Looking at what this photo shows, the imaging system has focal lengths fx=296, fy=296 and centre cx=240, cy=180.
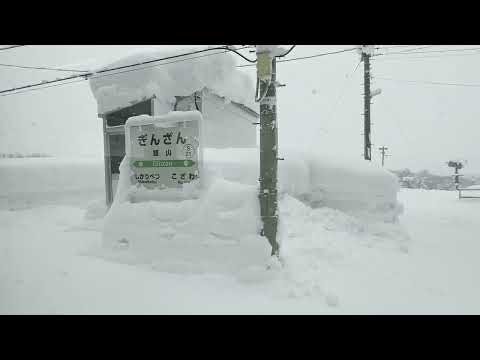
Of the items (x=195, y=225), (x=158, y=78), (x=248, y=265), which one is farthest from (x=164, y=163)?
(x=158, y=78)

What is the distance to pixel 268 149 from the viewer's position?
4.39m

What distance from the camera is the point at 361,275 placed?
179 inches

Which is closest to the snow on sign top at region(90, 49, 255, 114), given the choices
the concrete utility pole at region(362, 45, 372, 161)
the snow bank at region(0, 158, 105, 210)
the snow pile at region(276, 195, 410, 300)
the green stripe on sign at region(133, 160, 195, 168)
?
the green stripe on sign at region(133, 160, 195, 168)

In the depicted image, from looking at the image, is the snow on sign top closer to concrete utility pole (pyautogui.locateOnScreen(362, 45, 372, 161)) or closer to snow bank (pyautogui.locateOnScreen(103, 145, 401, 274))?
snow bank (pyautogui.locateOnScreen(103, 145, 401, 274))

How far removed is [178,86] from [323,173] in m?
4.58

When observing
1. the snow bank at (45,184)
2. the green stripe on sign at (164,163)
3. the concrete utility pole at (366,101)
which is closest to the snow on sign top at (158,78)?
the green stripe on sign at (164,163)

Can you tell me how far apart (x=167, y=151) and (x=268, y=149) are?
1810 millimetres

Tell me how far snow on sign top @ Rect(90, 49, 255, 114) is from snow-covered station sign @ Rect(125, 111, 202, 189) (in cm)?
323

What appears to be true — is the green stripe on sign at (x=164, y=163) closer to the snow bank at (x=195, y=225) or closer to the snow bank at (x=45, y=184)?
the snow bank at (x=195, y=225)

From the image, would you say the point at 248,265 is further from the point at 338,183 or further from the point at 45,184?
the point at 45,184

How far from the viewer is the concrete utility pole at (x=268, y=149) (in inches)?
168

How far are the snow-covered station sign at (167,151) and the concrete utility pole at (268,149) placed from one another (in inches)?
48.0

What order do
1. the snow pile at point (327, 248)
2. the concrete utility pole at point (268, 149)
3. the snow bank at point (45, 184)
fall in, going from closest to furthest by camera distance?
the snow pile at point (327, 248), the concrete utility pole at point (268, 149), the snow bank at point (45, 184)

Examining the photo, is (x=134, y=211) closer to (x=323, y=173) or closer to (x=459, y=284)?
(x=323, y=173)
